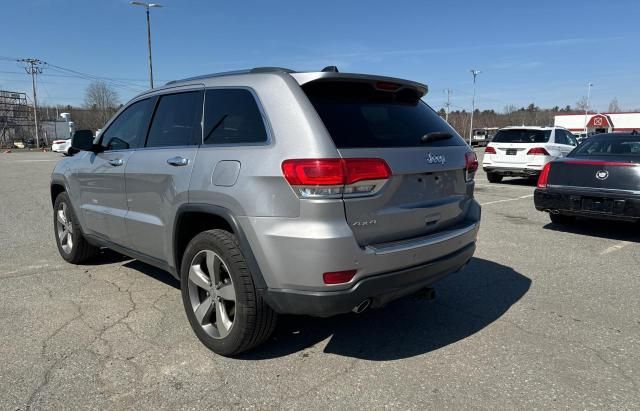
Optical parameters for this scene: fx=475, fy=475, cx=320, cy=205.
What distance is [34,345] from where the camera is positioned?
3275mm

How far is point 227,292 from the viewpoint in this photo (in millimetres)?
3033

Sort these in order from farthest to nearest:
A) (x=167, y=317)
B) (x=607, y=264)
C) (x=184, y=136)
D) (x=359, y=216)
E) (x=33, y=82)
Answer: (x=33, y=82)
(x=607, y=264)
(x=167, y=317)
(x=184, y=136)
(x=359, y=216)

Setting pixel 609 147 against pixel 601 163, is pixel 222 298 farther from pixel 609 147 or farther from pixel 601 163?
pixel 609 147

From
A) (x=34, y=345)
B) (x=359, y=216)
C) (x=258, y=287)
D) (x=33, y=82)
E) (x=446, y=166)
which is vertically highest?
(x=33, y=82)

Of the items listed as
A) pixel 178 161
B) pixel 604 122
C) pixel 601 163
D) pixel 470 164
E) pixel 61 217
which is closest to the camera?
pixel 178 161

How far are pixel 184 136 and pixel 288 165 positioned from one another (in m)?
1.21

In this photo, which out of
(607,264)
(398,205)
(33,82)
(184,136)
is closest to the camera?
(398,205)

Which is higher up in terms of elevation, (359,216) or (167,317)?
(359,216)

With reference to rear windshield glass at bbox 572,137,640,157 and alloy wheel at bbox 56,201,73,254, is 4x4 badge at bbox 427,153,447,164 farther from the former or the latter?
rear windshield glass at bbox 572,137,640,157

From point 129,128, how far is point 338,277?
2693 millimetres

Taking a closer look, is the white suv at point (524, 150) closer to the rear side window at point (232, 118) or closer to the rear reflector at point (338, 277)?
the rear side window at point (232, 118)

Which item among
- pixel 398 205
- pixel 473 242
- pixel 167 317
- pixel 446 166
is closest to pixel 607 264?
pixel 473 242

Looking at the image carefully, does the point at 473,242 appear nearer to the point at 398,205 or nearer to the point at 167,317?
the point at 398,205

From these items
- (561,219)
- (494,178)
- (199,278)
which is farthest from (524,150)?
(199,278)
